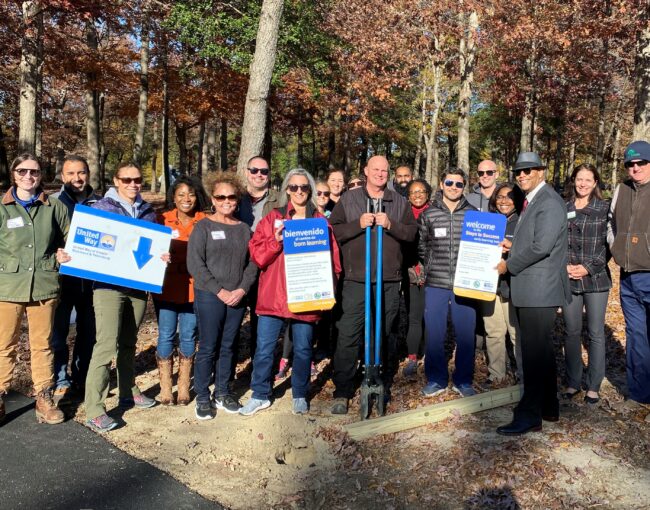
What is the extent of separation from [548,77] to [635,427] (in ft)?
67.4

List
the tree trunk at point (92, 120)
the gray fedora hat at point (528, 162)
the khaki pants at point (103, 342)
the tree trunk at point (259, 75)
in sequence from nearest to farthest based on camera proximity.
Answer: the gray fedora hat at point (528, 162)
the khaki pants at point (103, 342)
the tree trunk at point (259, 75)
the tree trunk at point (92, 120)

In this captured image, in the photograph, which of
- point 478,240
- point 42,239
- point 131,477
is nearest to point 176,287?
point 42,239

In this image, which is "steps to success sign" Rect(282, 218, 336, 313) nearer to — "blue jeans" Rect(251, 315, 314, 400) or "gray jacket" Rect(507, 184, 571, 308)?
"blue jeans" Rect(251, 315, 314, 400)

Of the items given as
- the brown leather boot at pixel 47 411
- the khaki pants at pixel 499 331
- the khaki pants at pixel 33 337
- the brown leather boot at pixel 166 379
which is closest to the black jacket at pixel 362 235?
the khaki pants at pixel 499 331

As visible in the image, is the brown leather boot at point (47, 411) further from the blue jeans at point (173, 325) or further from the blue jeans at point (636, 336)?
the blue jeans at point (636, 336)

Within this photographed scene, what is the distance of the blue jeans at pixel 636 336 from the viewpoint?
541cm

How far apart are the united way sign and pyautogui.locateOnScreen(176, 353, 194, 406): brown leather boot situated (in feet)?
2.91

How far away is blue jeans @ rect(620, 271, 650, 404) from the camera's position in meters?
5.41

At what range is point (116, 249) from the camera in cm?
505

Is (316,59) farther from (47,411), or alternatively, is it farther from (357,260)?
(47,411)

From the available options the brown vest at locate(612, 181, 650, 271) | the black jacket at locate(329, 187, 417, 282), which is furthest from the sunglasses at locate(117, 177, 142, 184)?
the brown vest at locate(612, 181, 650, 271)

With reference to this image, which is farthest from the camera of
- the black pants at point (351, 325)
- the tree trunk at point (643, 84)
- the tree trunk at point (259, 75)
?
the tree trunk at point (643, 84)

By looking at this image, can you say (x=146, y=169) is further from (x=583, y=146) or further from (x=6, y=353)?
(x=6, y=353)

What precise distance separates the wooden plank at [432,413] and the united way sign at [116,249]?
89.5 inches
